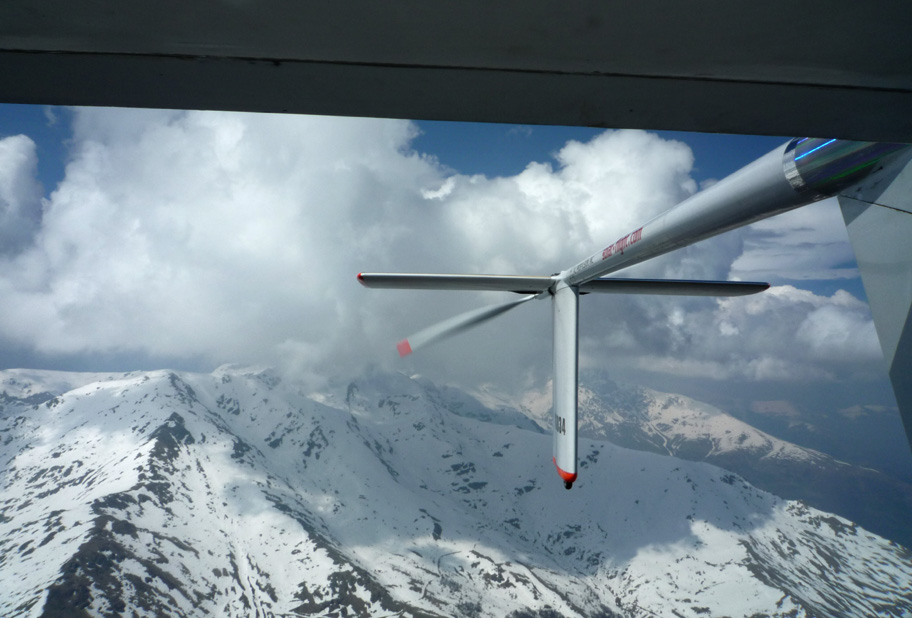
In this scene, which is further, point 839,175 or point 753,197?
point 753,197

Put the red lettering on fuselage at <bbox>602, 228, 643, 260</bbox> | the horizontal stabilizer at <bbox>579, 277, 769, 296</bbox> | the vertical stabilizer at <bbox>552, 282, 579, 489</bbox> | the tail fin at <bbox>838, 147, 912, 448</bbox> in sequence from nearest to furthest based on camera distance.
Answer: the tail fin at <bbox>838, 147, 912, 448</bbox> → the red lettering on fuselage at <bbox>602, 228, 643, 260</bbox> → the horizontal stabilizer at <bbox>579, 277, 769, 296</bbox> → the vertical stabilizer at <bbox>552, 282, 579, 489</bbox>

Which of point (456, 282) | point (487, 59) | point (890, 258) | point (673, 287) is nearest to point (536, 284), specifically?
point (456, 282)

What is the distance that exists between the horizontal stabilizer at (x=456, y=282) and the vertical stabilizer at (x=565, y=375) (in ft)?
3.19

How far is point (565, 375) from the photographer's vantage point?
16.0 meters

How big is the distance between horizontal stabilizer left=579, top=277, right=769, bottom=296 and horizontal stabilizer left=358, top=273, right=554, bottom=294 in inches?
71.8

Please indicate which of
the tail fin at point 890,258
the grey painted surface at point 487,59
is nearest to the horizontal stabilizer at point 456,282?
the grey painted surface at point 487,59

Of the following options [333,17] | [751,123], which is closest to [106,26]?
[333,17]

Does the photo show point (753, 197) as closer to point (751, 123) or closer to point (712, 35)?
point (751, 123)

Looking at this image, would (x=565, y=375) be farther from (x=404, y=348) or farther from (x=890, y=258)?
(x=890, y=258)

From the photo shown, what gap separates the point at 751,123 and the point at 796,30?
0.75 m

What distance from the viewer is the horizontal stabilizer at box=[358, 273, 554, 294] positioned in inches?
553

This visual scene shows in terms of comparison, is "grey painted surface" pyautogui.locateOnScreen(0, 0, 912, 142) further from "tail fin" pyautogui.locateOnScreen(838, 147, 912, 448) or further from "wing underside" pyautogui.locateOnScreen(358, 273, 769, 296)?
"wing underside" pyautogui.locateOnScreen(358, 273, 769, 296)

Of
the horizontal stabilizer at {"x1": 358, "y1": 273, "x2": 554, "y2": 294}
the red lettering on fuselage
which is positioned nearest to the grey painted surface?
the red lettering on fuselage

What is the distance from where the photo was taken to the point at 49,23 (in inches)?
89.5
